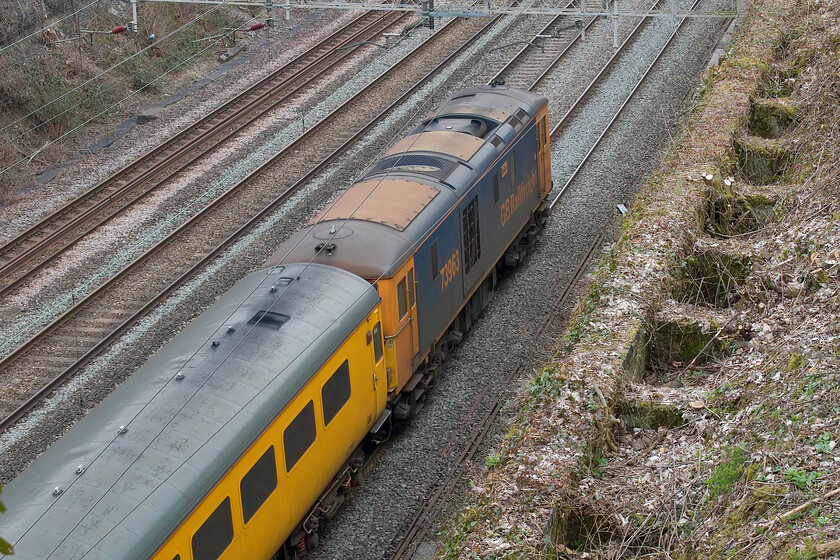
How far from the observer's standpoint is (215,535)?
27.3 ft

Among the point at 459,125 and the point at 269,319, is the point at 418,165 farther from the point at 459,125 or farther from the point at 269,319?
the point at 269,319

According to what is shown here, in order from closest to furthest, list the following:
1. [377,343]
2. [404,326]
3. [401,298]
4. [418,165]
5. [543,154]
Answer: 1. [377,343]
2. [401,298]
3. [404,326]
4. [418,165]
5. [543,154]

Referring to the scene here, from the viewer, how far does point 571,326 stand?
12.3 metres

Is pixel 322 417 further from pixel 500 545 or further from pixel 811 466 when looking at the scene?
pixel 811 466

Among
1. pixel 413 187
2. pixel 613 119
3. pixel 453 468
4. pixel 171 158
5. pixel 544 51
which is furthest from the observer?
pixel 544 51

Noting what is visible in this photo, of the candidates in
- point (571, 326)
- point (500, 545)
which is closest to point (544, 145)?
point (571, 326)

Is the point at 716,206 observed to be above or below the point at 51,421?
above

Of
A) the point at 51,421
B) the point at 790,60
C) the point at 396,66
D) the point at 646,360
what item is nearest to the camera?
the point at 646,360

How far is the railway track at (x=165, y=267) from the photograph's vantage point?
1429 centimetres

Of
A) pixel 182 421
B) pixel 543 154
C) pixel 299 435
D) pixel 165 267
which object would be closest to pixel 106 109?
pixel 165 267

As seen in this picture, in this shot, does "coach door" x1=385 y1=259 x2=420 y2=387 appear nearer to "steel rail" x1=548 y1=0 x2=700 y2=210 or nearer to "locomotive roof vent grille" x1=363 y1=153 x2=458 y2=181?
"locomotive roof vent grille" x1=363 y1=153 x2=458 y2=181

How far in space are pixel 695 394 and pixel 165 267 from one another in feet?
34.1

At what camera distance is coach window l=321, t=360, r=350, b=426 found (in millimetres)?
10242

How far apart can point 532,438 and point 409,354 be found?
3060mm
